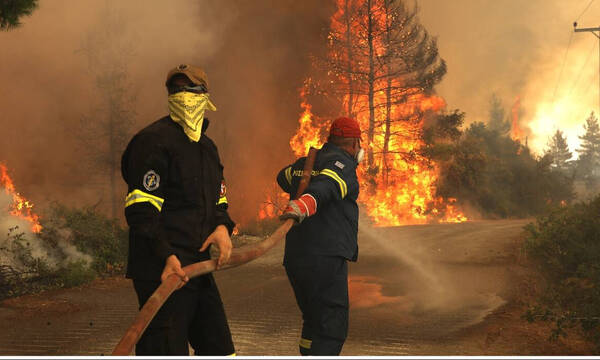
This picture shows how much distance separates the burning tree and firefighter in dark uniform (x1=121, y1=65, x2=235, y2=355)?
20565 mm

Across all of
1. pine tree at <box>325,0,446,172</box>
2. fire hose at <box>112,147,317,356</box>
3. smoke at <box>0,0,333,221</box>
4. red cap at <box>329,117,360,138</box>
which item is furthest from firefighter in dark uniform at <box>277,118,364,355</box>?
pine tree at <box>325,0,446,172</box>

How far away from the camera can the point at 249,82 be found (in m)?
25.2

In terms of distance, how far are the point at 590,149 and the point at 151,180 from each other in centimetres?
7810

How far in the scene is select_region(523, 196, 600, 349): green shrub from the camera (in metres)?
6.02

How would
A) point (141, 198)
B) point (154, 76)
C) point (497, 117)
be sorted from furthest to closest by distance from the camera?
point (497, 117) → point (154, 76) → point (141, 198)

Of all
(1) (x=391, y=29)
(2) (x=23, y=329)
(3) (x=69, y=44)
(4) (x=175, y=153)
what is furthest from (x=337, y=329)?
(1) (x=391, y=29)

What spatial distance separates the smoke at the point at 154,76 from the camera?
19.8m

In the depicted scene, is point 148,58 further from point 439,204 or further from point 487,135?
point 487,135

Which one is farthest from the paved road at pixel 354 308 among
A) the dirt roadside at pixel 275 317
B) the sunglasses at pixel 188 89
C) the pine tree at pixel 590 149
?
the pine tree at pixel 590 149

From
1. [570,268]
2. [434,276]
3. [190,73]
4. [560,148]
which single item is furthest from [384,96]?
[560,148]

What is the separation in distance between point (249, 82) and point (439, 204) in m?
10.0

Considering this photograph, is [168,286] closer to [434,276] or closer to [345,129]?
[345,129]

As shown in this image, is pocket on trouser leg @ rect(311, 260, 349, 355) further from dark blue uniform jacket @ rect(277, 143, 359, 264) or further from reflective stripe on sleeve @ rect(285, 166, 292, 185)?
reflective stripe on sleeve @ rect(285, 166, 292, 185)

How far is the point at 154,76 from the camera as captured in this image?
2231 cm
